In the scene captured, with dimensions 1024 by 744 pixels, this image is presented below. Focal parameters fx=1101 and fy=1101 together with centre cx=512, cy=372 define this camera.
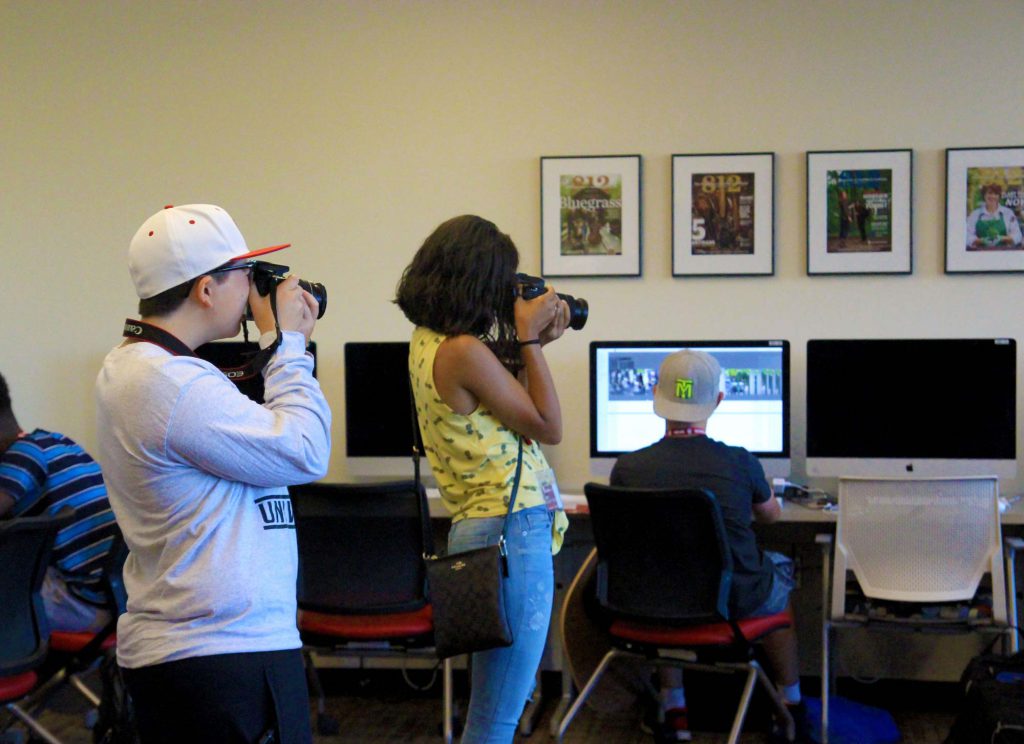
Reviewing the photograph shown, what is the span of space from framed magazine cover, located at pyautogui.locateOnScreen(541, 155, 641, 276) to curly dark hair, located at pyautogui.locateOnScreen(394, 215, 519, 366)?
→ 1870mm

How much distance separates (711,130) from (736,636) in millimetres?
1811

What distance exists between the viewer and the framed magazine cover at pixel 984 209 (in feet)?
12.2

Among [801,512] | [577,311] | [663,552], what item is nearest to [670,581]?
[663,552]

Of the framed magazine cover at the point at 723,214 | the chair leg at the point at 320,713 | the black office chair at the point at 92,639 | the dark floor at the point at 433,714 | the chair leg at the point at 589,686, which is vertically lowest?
the dark floor at the point at 433,714

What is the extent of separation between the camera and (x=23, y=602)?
273cm

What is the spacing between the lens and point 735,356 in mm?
3680

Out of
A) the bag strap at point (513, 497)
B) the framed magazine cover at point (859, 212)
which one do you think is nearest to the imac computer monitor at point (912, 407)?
the framed magazine cover at point (859, 212)

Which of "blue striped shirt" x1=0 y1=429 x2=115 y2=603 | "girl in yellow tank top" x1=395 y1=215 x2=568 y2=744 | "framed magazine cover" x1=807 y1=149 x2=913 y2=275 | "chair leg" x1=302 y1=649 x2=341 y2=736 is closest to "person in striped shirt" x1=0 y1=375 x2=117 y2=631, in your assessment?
"blue striped shirt" x1=0 y1=429 x2=115 y2=603

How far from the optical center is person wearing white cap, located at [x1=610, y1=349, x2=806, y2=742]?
9.71 feet

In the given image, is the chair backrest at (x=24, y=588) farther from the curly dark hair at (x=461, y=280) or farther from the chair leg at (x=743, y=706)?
the chair leg at (x=743, y=706)

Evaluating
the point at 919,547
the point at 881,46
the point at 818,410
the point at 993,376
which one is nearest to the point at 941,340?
the point at 993,376

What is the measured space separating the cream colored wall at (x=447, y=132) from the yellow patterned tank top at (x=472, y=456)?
6.44 ft

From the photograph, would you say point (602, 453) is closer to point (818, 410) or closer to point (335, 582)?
point (818, 410)

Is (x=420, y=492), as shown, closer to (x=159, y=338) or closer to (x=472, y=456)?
(x=472, y=456)
